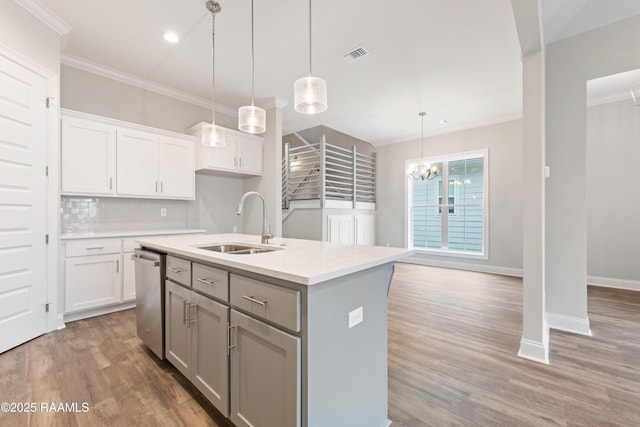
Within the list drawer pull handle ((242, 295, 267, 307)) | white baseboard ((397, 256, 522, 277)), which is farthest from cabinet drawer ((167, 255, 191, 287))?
white baseboard ((397, 256, 522, 277))

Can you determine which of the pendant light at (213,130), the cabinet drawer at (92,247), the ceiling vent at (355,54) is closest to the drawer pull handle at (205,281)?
the pendant light at (213,130)

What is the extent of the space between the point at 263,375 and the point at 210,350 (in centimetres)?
49

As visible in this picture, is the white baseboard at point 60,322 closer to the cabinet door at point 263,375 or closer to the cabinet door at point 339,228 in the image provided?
the cabinet door at point 263,375

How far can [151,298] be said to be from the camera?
2158mm

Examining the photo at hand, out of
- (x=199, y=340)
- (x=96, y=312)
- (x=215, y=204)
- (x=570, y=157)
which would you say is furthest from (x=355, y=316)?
(x=215, y=204)

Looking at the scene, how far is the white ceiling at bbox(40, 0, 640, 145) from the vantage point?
242 cm

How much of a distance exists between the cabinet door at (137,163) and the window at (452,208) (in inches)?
203

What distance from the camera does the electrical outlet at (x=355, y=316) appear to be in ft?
4.21

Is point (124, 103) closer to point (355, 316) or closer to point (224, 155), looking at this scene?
point (224, 155)

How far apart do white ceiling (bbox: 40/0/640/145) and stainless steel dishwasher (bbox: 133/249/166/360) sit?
2.18 meters

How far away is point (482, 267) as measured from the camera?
545 cm

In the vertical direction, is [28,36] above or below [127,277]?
above

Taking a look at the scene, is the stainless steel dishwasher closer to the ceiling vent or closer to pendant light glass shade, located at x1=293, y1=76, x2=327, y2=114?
pendant light glass shade, located at x1=293, y1=76, x2=327, y2=114

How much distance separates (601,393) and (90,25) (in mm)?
5079
